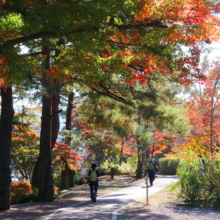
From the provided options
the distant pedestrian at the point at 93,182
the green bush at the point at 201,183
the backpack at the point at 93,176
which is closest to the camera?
the green bush at the point at 201,183

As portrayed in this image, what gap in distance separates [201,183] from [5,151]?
25.0 feet

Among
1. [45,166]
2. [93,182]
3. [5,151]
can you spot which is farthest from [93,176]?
[5,151]

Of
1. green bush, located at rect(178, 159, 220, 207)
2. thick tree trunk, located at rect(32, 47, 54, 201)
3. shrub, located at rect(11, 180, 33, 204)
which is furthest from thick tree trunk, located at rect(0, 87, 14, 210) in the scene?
green bush, located at rect(178, 159, 220, 207)

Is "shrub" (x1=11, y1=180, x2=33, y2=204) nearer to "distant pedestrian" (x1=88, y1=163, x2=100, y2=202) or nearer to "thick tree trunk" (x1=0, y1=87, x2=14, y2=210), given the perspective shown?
"thick tree trunk" (x1=0, y1=87, x2=14, y2=210)

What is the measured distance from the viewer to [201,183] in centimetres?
980

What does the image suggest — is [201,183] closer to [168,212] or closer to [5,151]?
[168,212]

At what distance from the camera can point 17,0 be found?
21.8 ft

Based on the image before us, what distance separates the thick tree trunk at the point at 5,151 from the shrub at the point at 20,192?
2682mm

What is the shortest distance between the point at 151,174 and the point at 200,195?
7.18 metres

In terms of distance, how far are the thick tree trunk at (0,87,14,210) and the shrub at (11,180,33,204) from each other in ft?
8.80

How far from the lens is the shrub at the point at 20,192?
13.2 metres

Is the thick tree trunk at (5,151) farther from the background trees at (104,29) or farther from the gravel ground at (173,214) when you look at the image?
the gravel ground at (173,214)

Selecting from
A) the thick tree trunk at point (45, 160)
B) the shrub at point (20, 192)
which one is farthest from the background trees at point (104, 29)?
the shrub at point (20, 192)

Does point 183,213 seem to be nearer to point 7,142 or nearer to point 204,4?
point 204,4
